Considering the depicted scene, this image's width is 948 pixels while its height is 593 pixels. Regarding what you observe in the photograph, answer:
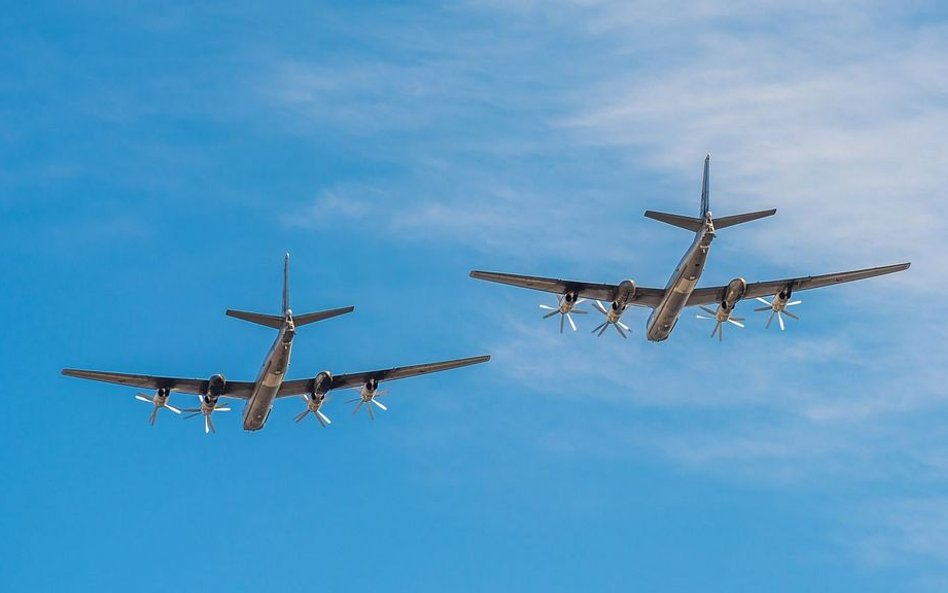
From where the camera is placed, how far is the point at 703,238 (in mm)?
109438

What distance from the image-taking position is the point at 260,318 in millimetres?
108500

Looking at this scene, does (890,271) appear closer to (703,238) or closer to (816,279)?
(816,279)

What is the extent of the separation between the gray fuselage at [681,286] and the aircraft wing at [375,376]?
44.6 feet

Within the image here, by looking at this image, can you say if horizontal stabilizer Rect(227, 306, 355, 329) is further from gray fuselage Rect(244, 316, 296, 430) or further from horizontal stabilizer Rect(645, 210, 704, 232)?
horizontal stabilizer Rect(645, 210, 704, 232)

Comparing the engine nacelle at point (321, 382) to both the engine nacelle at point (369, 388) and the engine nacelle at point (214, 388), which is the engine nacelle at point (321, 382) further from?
the engine nacelle at point (214, 388)

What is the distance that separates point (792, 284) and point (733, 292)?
492cm

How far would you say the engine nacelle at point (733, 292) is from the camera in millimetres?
120188

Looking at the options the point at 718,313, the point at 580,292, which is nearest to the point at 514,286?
the point at 580,292

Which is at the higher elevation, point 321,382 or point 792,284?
point 792,284

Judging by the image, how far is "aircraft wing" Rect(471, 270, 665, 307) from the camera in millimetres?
118938

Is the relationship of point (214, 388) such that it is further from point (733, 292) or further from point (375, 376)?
point (733, 292)

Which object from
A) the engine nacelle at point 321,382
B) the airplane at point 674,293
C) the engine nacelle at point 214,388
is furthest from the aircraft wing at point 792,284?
the engine nacelle at point 214,388

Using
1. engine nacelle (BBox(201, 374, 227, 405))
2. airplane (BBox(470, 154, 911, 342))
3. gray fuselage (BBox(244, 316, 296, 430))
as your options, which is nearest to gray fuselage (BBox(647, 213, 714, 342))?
airplane (BBox(470, 154, 911, 342))

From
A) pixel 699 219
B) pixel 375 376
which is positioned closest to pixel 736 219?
pixel 699 219
